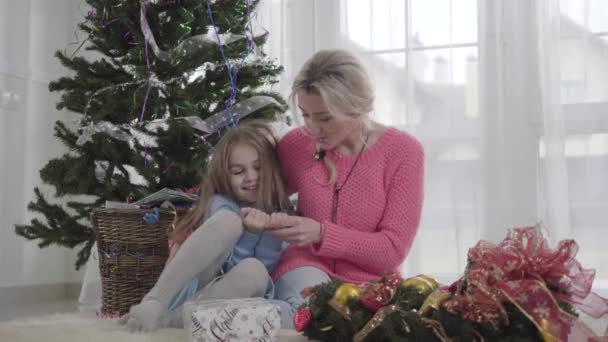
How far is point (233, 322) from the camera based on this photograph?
4.20 ft

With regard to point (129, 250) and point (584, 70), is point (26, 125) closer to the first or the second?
point (129, 250)

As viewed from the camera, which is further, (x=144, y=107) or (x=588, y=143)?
(x=588, y=143)

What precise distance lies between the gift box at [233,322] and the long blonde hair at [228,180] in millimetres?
574

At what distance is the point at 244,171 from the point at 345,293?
2.03ft

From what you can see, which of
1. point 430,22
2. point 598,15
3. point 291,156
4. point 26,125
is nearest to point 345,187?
point 291,156

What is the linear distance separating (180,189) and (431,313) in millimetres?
1113

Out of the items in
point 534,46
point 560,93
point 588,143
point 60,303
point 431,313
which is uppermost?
point 534,46

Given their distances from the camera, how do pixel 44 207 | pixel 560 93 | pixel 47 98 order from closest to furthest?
1. pixel 44 207
2. pixel 560 93
3. pixel 47 98

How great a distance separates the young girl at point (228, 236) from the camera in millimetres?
1605

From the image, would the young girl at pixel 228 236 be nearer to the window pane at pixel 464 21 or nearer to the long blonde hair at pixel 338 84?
the long blonde hair at pixel 338 84

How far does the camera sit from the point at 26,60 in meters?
3.10

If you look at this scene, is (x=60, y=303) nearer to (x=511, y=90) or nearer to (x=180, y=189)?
(x=180, y=189)

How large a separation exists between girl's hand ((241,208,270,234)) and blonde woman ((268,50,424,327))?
30mm

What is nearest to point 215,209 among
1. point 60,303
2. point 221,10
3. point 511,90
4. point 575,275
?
point 221,10
